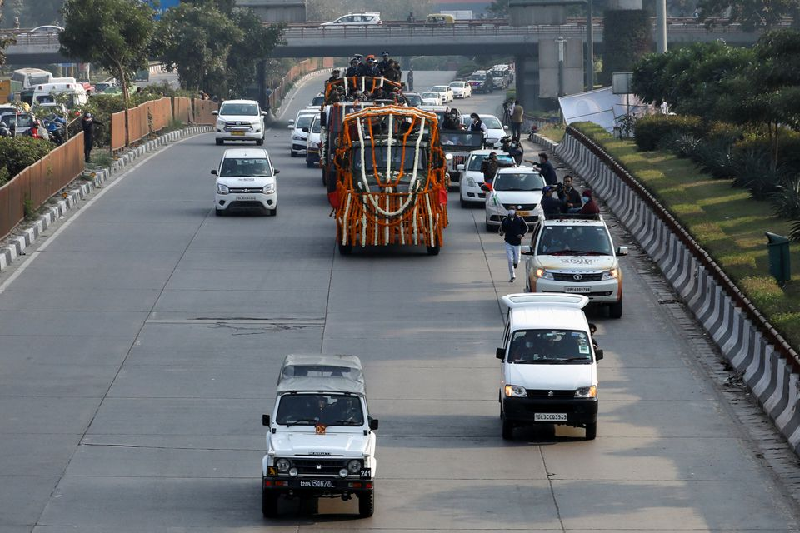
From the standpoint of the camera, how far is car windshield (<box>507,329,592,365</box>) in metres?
19.5

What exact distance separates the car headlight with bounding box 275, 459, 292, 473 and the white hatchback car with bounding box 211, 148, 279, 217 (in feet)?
79.5

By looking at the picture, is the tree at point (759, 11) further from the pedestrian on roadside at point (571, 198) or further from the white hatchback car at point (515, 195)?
the pedestrian on roadside at point (571, 198)

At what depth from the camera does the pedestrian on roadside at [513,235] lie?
29.7 meters

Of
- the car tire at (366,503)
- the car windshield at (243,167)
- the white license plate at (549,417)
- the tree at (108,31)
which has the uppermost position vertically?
the tree at (108,31)

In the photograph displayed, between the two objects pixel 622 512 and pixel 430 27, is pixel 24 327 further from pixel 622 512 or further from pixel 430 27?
pixel 430 27

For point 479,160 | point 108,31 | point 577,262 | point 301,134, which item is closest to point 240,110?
point 301,134

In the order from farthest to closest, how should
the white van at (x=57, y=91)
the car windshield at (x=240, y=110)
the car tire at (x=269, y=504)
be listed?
the white van at (x=57, y=91), the car windshield at (x=240, y=110), the car tire at (x=269, y=504)

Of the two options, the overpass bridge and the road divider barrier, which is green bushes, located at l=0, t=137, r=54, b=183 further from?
the overpass bridge

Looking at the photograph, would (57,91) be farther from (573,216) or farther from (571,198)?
(573,216)

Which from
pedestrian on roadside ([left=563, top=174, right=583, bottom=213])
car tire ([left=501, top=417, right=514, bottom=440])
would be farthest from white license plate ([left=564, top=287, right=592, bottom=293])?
car tire ([left=501, top=417, right=514, bottom=440])

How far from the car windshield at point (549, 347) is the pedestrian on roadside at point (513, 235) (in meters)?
9.86

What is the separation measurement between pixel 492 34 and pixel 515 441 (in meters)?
90.5

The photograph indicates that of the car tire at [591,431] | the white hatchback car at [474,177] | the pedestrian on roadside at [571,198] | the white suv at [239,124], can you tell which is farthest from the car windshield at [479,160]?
the car tire at [591,431]

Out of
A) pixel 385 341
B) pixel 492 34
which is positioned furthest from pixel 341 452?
pixel 492 34
